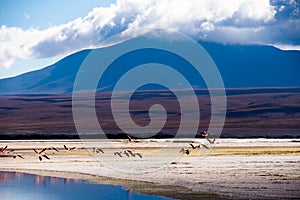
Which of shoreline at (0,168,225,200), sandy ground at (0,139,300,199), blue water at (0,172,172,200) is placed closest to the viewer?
shoreline at (0,168,225,200)

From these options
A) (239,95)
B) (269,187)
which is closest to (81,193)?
(269,187)

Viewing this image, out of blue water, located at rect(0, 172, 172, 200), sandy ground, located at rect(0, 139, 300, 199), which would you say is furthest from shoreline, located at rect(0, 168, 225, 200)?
blue water, located at rect(0, 172, 172, 200)

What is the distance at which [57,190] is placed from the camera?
112ft

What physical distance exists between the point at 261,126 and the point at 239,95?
82.4 metres

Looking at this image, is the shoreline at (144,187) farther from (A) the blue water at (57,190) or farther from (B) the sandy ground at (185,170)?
(A) the blue water at (57,190)

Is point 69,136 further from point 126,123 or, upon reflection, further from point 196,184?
point 196,184

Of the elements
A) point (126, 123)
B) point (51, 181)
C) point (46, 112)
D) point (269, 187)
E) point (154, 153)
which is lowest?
point (269, 187)

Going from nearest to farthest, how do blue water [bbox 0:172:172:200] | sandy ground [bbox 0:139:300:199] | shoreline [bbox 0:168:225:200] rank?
shoreline [bbox 0:168:225:200], sandy ground [bbox 0:139:300:199], blue water [bbox 0:172:172:200]

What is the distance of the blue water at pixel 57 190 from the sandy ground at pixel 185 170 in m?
1.18

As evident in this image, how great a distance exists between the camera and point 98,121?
128 metres

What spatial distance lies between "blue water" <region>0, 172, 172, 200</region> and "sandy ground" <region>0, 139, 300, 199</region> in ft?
3.86

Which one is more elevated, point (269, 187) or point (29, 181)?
point (29, 181)

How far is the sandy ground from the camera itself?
102 ft

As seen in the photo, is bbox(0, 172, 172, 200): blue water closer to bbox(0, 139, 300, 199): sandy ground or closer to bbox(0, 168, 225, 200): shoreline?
bbox(0, 168, 225, 200): shoreline
